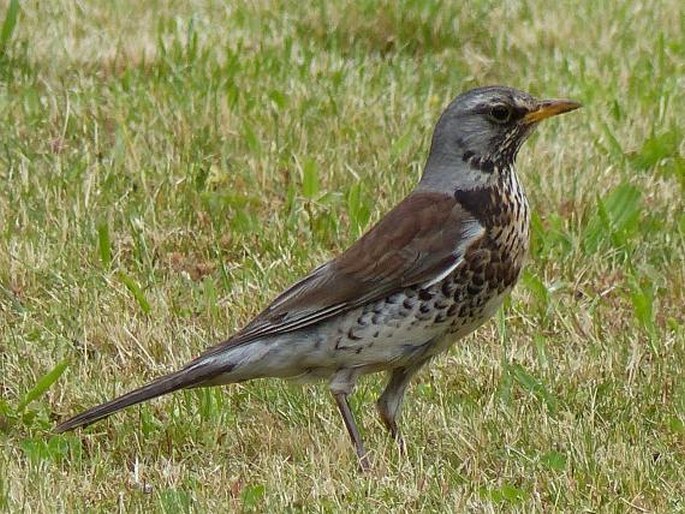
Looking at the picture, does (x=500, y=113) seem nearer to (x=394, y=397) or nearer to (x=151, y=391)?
(x=394, y=397)

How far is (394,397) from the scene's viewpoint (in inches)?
207

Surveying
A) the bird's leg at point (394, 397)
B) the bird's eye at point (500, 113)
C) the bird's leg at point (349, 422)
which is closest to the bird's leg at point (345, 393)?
the bird's leg at point (349, 422)

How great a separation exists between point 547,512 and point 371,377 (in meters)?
1.42

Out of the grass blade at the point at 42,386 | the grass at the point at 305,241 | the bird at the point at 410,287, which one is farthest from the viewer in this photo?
the grass blade at the point at 42,386

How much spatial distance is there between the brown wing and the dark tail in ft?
0.42

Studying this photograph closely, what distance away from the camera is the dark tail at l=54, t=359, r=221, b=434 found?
498cm

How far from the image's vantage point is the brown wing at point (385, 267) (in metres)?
5.05

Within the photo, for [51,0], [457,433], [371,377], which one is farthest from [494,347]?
[51,0]

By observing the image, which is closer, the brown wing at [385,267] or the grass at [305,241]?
the grass at [305,241]

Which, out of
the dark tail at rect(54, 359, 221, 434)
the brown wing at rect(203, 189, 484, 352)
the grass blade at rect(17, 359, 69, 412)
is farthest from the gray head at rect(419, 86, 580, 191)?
the grass blade at rect(17, 359, 69, 412)

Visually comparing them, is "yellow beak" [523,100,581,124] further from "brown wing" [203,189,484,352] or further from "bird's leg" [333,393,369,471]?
"bird's leg" [333,393,369,471]

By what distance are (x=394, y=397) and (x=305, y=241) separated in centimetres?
159

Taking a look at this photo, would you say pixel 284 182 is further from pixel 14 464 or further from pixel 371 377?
pixel 14 464

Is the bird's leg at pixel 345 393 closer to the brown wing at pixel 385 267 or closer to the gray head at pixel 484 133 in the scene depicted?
the brown wing at pixel 385 267
